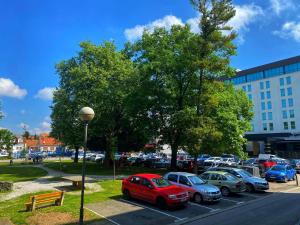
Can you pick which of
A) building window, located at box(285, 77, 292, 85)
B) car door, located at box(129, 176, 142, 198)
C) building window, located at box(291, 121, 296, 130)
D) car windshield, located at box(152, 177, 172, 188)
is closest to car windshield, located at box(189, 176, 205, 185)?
car windshield, located at box(152, 177, 172, 188)

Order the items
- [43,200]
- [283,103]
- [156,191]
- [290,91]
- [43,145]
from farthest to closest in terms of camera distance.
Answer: [43,145]
[283,103]
[290,91]
[156,191]
[43,200]

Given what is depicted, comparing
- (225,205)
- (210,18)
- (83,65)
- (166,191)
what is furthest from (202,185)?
(83,65)

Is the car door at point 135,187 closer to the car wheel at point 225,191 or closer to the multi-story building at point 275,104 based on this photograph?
the car wheel at point 225,191

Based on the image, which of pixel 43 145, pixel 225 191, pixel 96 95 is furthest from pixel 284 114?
pixel 43 145

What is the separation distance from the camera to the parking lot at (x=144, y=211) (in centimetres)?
1638

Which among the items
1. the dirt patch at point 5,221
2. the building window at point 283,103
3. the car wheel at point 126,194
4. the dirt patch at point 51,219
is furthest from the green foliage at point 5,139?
the building window at point 283,103

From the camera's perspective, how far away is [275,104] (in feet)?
292

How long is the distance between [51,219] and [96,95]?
2432cm

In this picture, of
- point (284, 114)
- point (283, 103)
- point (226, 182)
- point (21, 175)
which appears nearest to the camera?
point (226, 182)

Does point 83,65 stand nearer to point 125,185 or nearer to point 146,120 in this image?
point 146,120

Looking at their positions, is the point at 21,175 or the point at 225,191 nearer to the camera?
the point at 225,191

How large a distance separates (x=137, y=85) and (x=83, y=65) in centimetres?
758

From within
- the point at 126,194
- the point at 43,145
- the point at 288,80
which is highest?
the point at 288,80

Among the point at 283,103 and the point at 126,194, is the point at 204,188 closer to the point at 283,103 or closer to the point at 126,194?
the point at 126,194
